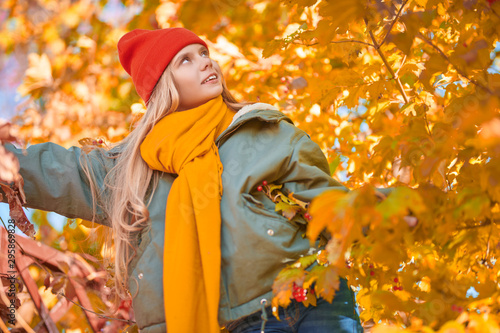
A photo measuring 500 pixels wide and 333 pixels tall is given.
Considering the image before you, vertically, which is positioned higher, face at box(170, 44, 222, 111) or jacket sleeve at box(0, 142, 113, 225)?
face at box(170, 44, 222, 111)

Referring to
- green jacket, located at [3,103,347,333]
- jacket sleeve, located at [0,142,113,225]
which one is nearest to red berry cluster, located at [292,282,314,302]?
green jacket, located at [3,103,347,333]

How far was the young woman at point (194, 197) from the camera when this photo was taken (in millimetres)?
1748

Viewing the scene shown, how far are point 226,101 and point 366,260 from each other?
0.97 meters

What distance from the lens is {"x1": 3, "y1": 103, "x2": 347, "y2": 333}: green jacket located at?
1.74m

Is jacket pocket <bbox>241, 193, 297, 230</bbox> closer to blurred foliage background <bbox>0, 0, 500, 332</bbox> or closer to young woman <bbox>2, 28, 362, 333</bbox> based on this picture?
young woman <bbox>2, 28, 362, 333</bbox>

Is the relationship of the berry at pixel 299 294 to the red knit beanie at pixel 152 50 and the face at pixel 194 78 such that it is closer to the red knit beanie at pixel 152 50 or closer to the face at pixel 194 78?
the face at pixel 194 78

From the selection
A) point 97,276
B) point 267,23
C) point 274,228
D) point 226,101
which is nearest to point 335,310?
point 274,228

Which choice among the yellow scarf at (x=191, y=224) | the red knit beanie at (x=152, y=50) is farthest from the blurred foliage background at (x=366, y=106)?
the yellow scarf at (x=191, y=224)

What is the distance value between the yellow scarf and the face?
→ 6.2 inches

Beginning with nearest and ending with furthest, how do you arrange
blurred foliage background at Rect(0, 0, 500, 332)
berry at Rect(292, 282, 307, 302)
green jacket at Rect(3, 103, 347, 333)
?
blurred foliage background at Rect(0, 0, 500, 332), berry at Rect(292, 282, 307, 302), green jacket at Rect(3, 103, 347, 333)

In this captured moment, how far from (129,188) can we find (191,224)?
31 cm

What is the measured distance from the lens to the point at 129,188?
1.96m

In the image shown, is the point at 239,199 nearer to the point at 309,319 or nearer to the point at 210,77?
the point at 309,319

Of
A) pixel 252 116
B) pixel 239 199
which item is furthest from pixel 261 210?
pixel 252 116
